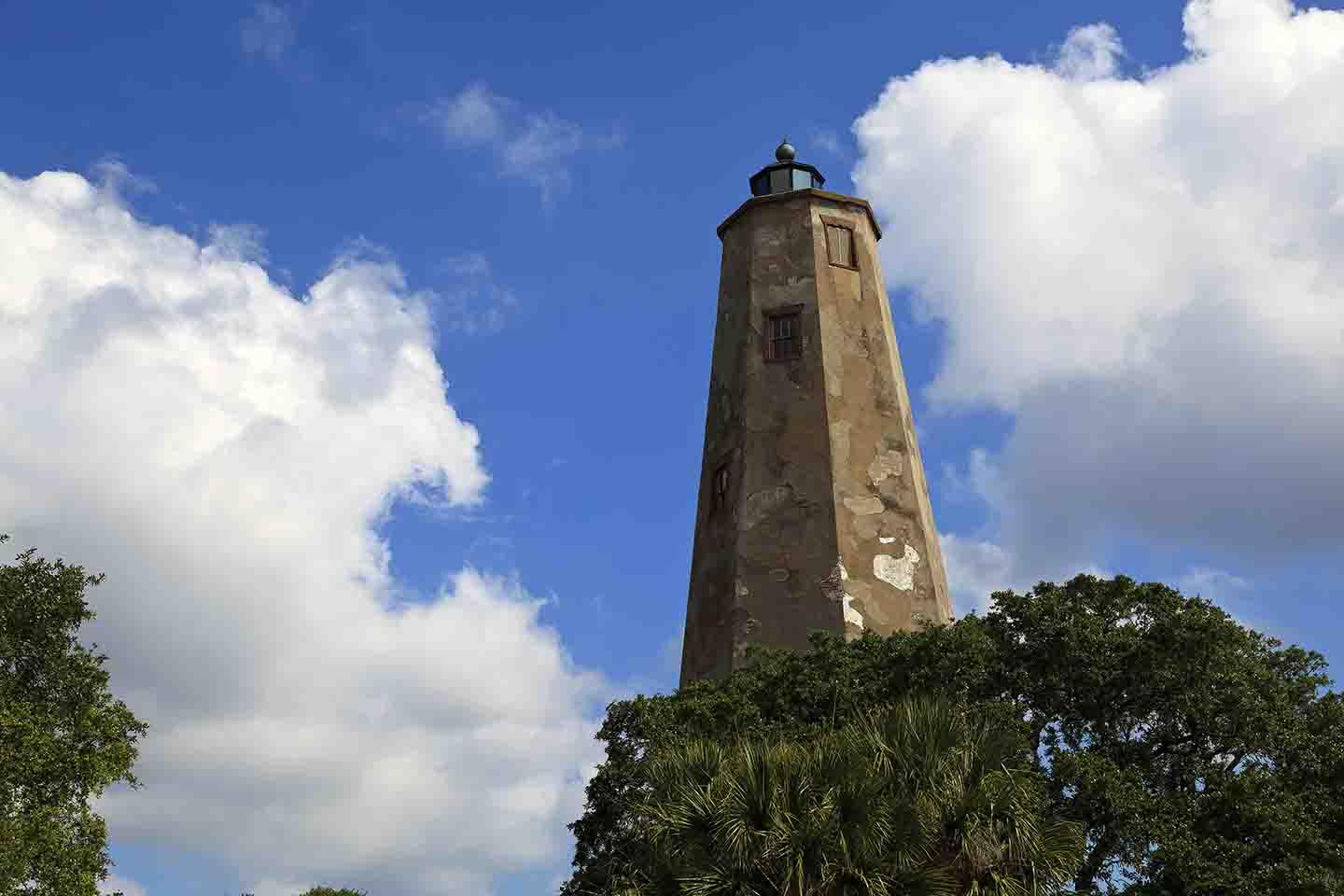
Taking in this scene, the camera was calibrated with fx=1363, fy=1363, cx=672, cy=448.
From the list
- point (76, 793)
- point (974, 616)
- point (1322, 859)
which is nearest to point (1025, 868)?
point (1322, 859)

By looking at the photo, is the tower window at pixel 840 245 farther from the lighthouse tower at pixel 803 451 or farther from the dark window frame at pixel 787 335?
the dark window frame at pixel 787 335

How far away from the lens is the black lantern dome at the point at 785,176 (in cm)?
3616

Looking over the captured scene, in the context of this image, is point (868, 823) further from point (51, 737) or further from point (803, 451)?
point (803, 451)

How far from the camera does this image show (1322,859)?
1762cm

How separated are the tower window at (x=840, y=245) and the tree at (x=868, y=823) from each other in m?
20.0

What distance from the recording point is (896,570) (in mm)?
31062

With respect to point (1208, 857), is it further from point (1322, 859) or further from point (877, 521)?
point (877, 521)

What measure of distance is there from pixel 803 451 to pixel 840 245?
20.5 feet

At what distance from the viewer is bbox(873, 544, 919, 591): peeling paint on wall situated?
30.9m

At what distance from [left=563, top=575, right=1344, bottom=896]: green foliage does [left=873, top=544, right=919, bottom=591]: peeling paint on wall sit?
8.09 meters

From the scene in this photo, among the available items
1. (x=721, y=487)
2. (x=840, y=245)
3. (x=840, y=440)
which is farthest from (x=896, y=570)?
(x=840, y=245)

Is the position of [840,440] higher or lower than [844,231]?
lower

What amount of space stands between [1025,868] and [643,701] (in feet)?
25.4

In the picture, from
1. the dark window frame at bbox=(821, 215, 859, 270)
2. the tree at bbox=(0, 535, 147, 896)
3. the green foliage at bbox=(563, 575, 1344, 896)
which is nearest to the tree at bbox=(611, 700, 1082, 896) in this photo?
the green foliage at bbox=(563, 575, 1344, 896)
